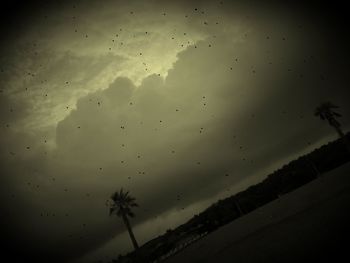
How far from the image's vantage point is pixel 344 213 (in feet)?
35.6

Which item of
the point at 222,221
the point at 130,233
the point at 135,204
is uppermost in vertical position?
the point at 135,204

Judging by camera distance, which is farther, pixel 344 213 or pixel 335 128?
pixel 335 128

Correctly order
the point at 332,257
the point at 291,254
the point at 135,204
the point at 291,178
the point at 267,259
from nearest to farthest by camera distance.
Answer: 1. the point at 332,257
2. the point at 291,254
3. the point at 267,259
4. the point at 135,204
5. the point at 291,178

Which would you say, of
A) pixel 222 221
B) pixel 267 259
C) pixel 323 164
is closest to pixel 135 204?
pixel 222 221

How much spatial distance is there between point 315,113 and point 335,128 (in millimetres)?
5774

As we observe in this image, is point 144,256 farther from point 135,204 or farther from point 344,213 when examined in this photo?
point 344,213

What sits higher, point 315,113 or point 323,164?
point 315,113

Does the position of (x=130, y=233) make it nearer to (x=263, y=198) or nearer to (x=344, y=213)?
(x=263, y=198)

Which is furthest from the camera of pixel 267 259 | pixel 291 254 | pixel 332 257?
pixel 267 259

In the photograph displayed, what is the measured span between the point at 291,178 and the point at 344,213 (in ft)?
192

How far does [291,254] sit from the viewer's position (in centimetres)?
955

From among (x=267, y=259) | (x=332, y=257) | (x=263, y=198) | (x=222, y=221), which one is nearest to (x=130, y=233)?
(x=222, y=221)

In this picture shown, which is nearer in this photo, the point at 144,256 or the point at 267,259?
the point at 267,259

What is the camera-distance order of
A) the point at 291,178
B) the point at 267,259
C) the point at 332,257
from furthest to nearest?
the point at 291,178 < the point at 267,259 < the point at 332,257
